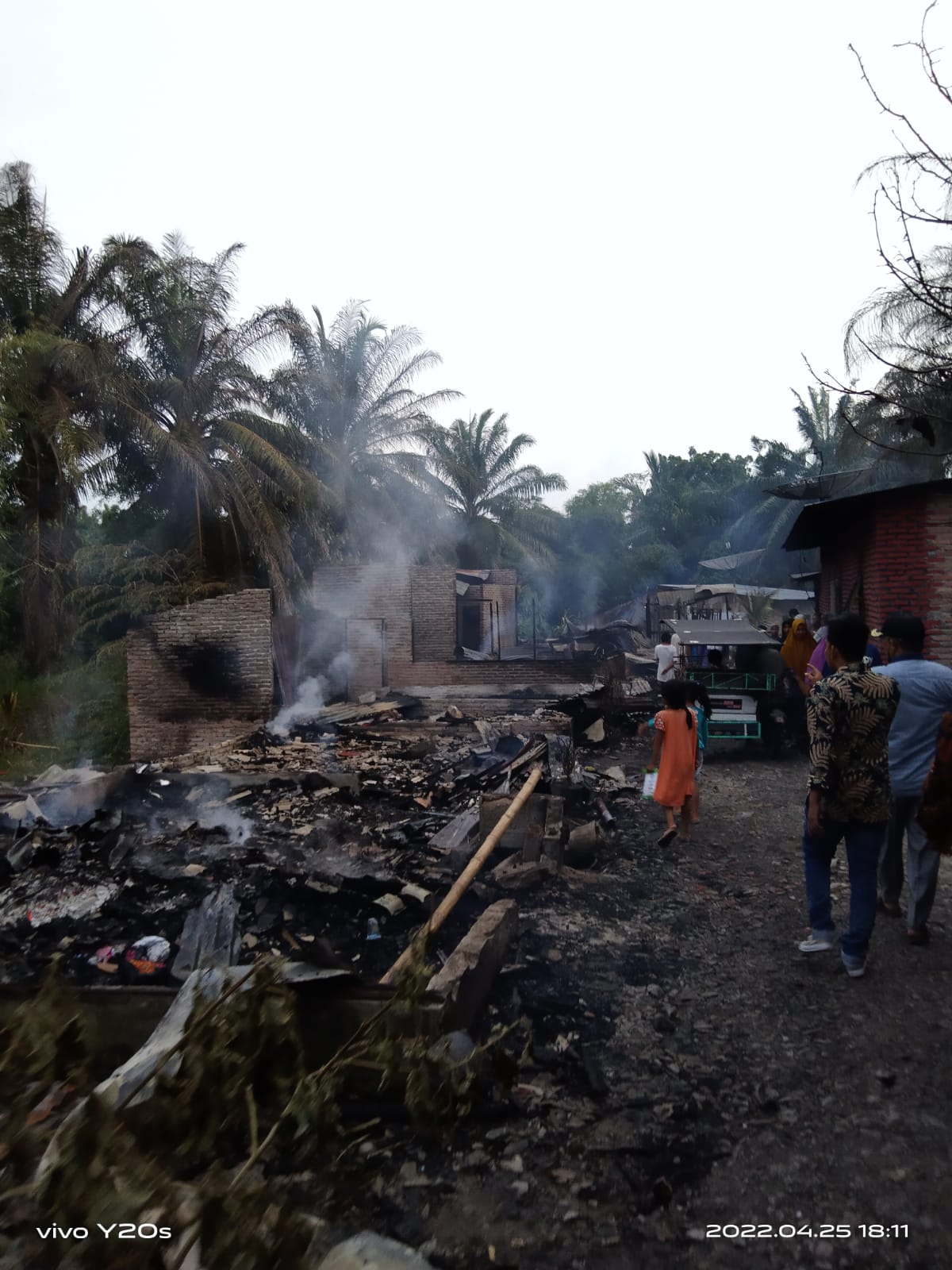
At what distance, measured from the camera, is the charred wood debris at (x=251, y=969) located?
Answer: 6.33 ft

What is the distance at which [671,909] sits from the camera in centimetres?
562

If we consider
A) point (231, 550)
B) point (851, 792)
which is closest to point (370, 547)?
point (231, 550)

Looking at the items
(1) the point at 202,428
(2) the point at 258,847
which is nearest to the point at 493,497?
(1) the point at 202,428

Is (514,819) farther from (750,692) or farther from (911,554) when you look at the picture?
(911,554)

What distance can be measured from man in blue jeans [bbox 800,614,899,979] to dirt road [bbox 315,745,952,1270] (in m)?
0.58

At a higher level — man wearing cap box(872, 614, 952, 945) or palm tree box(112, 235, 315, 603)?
palm tree box(112, 235, 315, 603)

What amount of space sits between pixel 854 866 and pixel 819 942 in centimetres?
67

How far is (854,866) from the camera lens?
409cm

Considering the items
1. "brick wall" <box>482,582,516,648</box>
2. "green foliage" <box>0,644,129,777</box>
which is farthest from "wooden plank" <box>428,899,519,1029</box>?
"brick wall" <box>482,582,516,648</box>

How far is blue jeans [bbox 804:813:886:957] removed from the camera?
4039 millimetres

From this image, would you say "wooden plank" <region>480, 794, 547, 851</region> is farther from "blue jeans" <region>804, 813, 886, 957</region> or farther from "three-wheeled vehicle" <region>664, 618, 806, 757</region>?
"three-wheeled vehicle" <region>664, 618, 806, 757</region>

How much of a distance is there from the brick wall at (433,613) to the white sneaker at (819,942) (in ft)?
45.4

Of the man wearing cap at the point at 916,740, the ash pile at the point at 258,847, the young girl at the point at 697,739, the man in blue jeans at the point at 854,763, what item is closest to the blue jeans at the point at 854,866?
the man in blue jeans at the point at 854,763

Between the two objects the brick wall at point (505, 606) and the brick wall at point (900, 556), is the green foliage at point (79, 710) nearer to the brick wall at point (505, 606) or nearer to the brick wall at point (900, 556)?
the brick wall at point (505, 606)
